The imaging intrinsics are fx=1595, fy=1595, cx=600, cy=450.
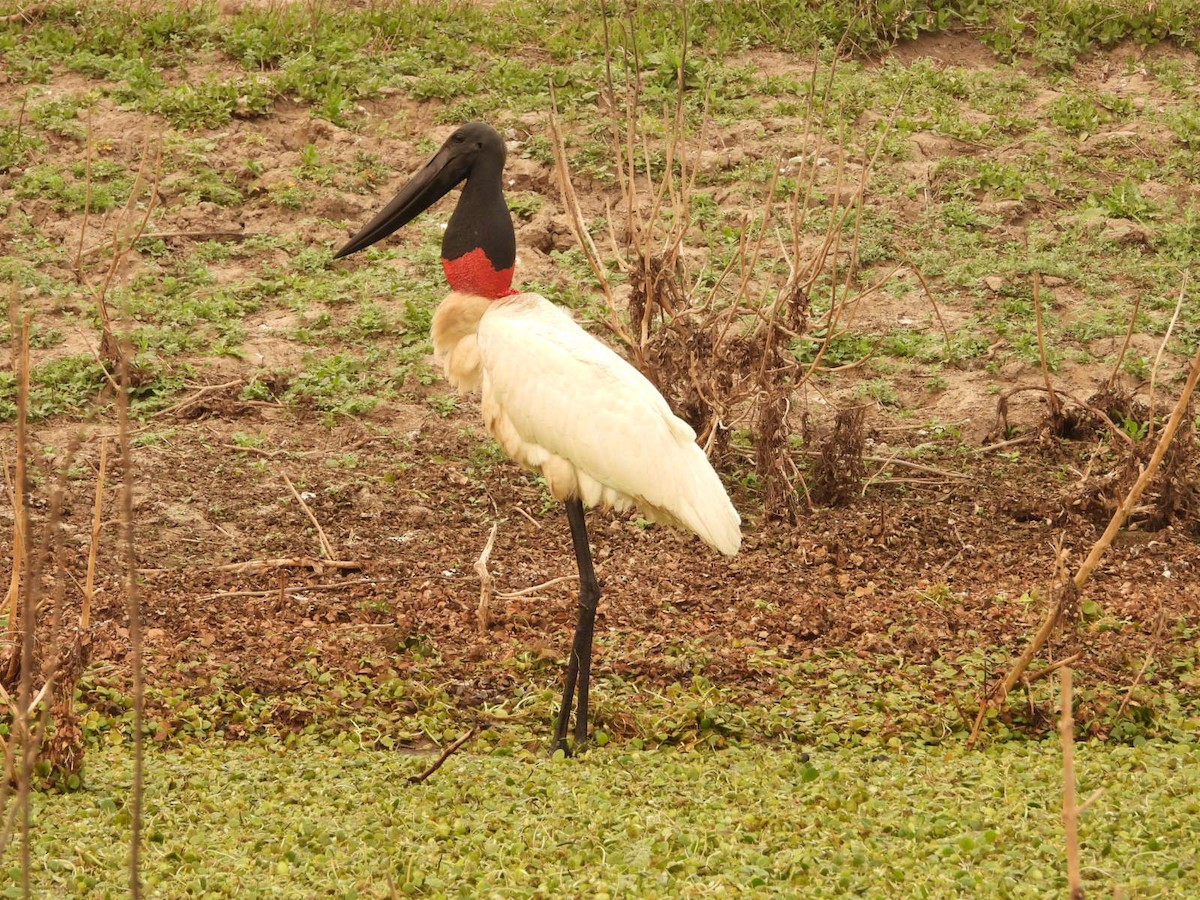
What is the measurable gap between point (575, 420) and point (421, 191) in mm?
1306

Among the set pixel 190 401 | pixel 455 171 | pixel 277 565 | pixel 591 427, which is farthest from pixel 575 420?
pixel 190 401

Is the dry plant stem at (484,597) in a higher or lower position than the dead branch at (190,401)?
higher

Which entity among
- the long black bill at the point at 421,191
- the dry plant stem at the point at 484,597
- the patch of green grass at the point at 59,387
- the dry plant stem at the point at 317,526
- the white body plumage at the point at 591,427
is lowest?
the patch of green grass at the point at 59,387

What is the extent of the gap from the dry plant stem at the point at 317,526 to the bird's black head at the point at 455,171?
115 cm

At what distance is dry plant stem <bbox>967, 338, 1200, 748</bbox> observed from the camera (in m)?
4.00

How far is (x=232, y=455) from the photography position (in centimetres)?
722

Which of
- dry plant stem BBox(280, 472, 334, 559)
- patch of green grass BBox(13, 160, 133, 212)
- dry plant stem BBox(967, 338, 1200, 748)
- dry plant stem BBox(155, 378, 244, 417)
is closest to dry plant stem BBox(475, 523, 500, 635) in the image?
dry plant stem BBox(280, 472, 334, 559)

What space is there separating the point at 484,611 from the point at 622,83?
5.49 m

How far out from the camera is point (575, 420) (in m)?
5.05

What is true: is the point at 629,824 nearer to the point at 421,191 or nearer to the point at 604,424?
the point at 604,424

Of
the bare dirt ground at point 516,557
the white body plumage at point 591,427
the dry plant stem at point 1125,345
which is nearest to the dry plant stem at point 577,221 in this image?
the bare dirt ground at point 516,557

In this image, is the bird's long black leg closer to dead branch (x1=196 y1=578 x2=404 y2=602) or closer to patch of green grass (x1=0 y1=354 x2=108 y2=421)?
dead branch (x1=196 y1=578 x2=404 y2=602)

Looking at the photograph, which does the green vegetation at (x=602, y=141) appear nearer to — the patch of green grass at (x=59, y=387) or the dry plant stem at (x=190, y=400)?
the patch of green grass at (x=59, y=387)

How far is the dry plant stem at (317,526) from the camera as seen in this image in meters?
6.36
